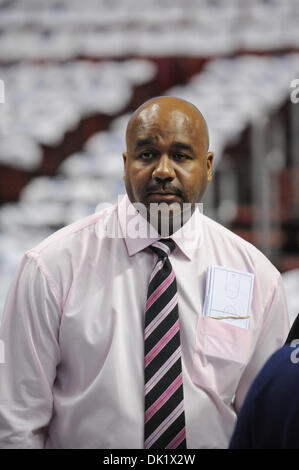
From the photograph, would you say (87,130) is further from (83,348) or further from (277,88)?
(83,348)

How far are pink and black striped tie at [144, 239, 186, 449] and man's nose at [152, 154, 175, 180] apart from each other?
0.18 metres

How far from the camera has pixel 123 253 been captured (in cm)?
103

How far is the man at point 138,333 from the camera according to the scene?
920 millimetres

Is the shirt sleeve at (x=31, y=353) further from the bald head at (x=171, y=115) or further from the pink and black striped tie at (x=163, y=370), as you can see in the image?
the bald head at (x=171, y=115)

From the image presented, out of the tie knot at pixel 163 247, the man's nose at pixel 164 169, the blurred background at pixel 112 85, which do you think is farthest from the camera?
the blurred background at pixel 112 85

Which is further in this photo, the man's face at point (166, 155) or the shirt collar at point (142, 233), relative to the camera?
the shirt collar at point (142, 233)

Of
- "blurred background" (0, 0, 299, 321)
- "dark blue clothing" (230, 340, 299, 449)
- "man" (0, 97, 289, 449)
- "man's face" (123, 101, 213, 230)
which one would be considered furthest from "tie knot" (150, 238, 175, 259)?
"blurred background" (0, 0, 299, 321)

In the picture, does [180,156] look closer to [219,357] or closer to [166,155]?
[166,155]

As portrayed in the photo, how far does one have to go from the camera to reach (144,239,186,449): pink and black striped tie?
36.0 inches

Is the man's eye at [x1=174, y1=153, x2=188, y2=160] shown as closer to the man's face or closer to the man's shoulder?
the man's face

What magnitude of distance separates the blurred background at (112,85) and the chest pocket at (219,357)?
122 inches

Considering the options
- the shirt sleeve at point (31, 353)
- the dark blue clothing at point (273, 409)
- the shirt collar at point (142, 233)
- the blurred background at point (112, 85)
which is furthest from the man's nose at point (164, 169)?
the blurred background at point (112, 85)
